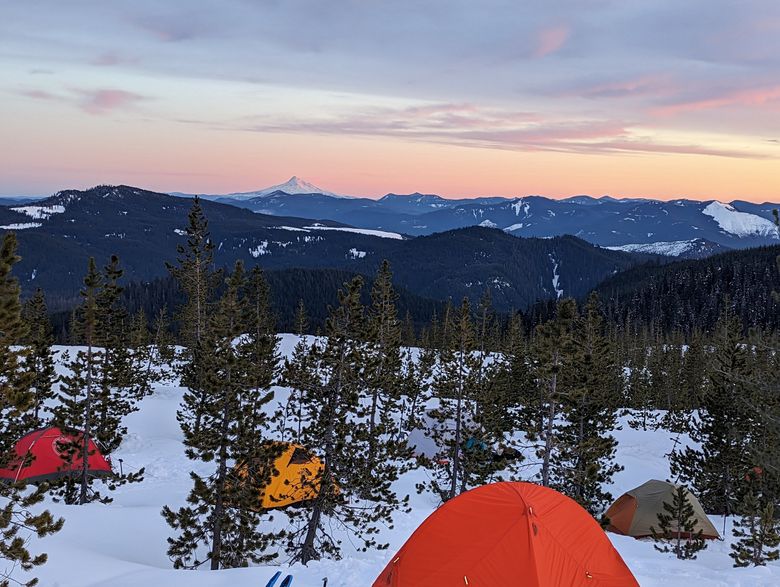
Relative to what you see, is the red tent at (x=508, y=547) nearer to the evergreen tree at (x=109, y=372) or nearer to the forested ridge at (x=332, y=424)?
the forested ridge at (x=332, y=424)

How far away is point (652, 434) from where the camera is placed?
53594 millimetres

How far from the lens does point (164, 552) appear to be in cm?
1998

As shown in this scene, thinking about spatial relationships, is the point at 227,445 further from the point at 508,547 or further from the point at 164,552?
Answer: the point at 508,547

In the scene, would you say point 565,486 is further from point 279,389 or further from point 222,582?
point 279,389

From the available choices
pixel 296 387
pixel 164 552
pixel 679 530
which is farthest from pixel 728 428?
pixel 164 552

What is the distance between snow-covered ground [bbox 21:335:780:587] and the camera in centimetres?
1320

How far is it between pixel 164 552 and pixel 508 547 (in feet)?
48.2

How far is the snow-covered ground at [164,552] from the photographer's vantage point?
520 inches

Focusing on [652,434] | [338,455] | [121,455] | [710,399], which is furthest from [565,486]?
[652,434]

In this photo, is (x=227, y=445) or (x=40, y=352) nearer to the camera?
(x=227, y=445)

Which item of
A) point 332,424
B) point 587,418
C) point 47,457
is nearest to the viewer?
point 332,424

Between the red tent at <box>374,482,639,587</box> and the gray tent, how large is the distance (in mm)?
15825

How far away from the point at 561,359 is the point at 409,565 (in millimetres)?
12039

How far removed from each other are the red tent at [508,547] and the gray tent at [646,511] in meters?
15.8
